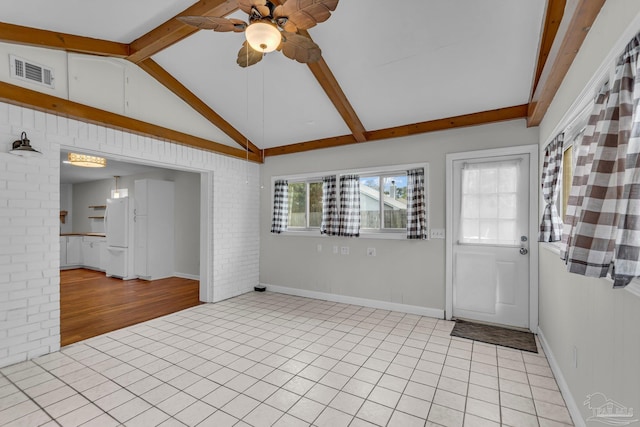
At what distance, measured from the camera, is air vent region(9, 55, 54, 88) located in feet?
8.64

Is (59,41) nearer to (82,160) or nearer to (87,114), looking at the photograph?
(87,114)

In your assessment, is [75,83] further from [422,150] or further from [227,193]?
[422,150]

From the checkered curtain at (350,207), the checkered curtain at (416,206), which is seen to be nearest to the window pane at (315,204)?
the checkered curtain at (350,207)

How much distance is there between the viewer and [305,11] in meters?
1.88

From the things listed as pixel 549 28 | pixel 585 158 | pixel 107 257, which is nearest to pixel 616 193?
pixel 585 158

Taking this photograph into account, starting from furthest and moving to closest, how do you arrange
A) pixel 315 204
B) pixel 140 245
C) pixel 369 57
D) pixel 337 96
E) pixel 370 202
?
1. pixel 140 245
2. pixel 315 204
3. pixel 370 202
4. pixel 337 96
5. pixel 369 57

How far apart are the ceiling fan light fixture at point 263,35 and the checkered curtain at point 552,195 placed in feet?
7.85

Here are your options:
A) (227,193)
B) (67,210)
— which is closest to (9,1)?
(227,193)

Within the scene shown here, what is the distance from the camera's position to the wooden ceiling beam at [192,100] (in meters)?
3.56

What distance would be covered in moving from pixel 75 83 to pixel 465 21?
149 inches

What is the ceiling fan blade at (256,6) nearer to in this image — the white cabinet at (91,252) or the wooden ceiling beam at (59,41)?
the wooden ceiling beam at (59,41)

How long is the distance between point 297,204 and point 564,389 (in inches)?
160

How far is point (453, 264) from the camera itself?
3779 mm

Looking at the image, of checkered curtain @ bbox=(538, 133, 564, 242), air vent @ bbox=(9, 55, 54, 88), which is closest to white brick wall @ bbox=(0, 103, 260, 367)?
air vent @ bbox=(9, 55, 54, 88)
